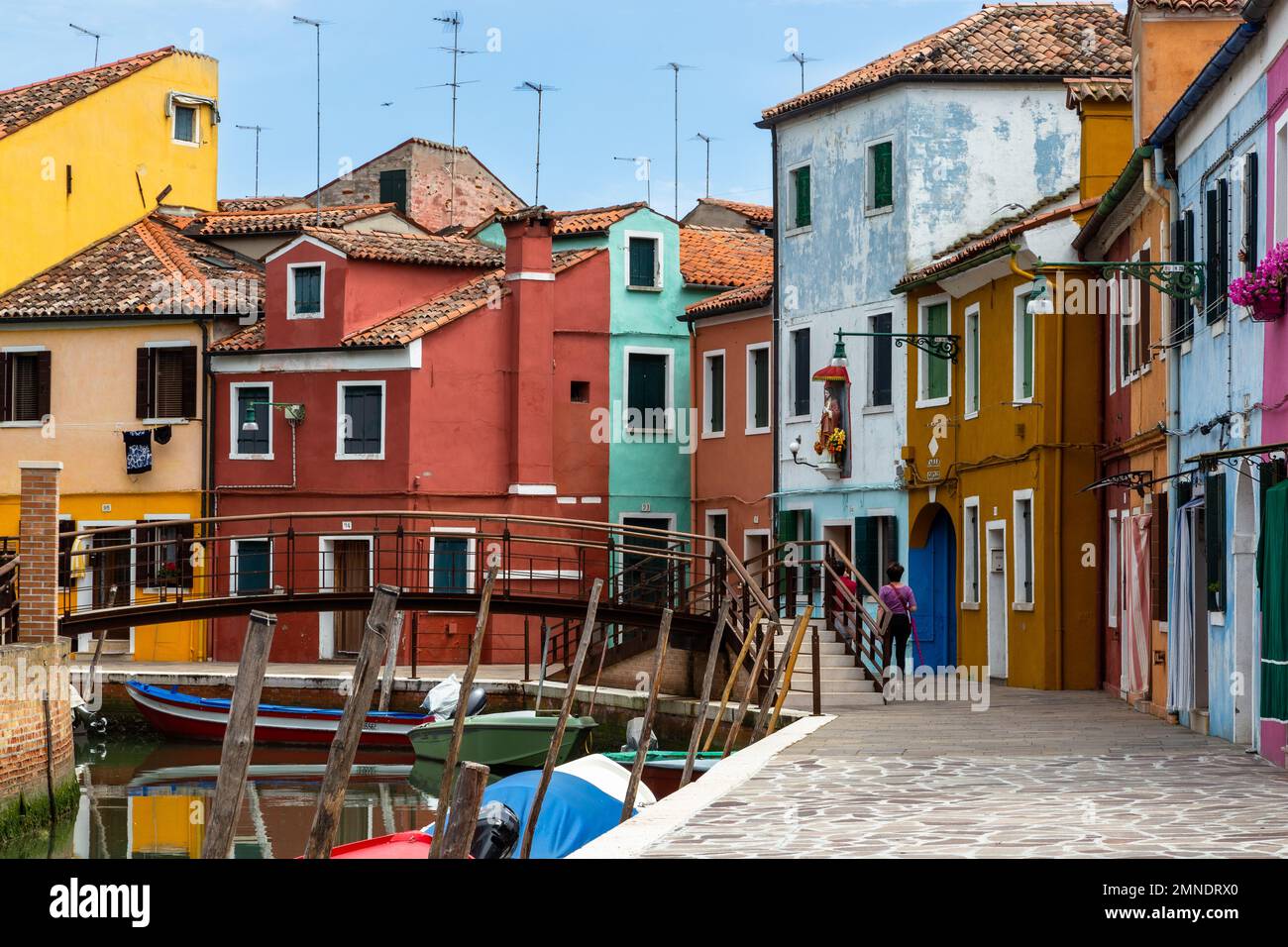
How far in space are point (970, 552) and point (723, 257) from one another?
12832 millimetres

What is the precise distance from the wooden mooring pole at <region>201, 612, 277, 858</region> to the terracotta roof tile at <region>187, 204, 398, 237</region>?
95.7 ft

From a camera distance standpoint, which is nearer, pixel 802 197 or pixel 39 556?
pixel 39 556

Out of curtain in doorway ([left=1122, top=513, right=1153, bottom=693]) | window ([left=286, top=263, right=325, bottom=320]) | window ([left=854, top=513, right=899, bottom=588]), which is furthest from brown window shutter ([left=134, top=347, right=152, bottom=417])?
curtain in doorway ([left=1122, top=513, right=1153, bottom=693])

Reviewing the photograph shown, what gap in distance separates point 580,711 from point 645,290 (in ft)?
35.8

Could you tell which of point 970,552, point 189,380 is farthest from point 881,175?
point 189,380

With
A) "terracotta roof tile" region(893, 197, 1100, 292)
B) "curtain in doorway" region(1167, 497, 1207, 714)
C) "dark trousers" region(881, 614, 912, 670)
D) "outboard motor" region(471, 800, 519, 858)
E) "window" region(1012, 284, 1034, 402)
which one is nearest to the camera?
"outboard motor" region(471, 800, 519, 858)

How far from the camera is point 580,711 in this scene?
27875mm

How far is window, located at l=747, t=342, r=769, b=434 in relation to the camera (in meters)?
33.7

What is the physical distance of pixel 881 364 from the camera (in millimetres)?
29844

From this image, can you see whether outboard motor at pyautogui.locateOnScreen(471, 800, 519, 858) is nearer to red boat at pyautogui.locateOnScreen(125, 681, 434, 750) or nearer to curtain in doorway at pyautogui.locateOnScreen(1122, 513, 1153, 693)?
curtain in doorway at pyautogui.locateOnScreen(1122, 513, 1153, 693)

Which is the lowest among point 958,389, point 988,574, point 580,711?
point 580,711

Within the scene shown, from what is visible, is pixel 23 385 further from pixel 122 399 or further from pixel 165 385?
pixel 165 385


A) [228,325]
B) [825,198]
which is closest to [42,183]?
[228,325]
